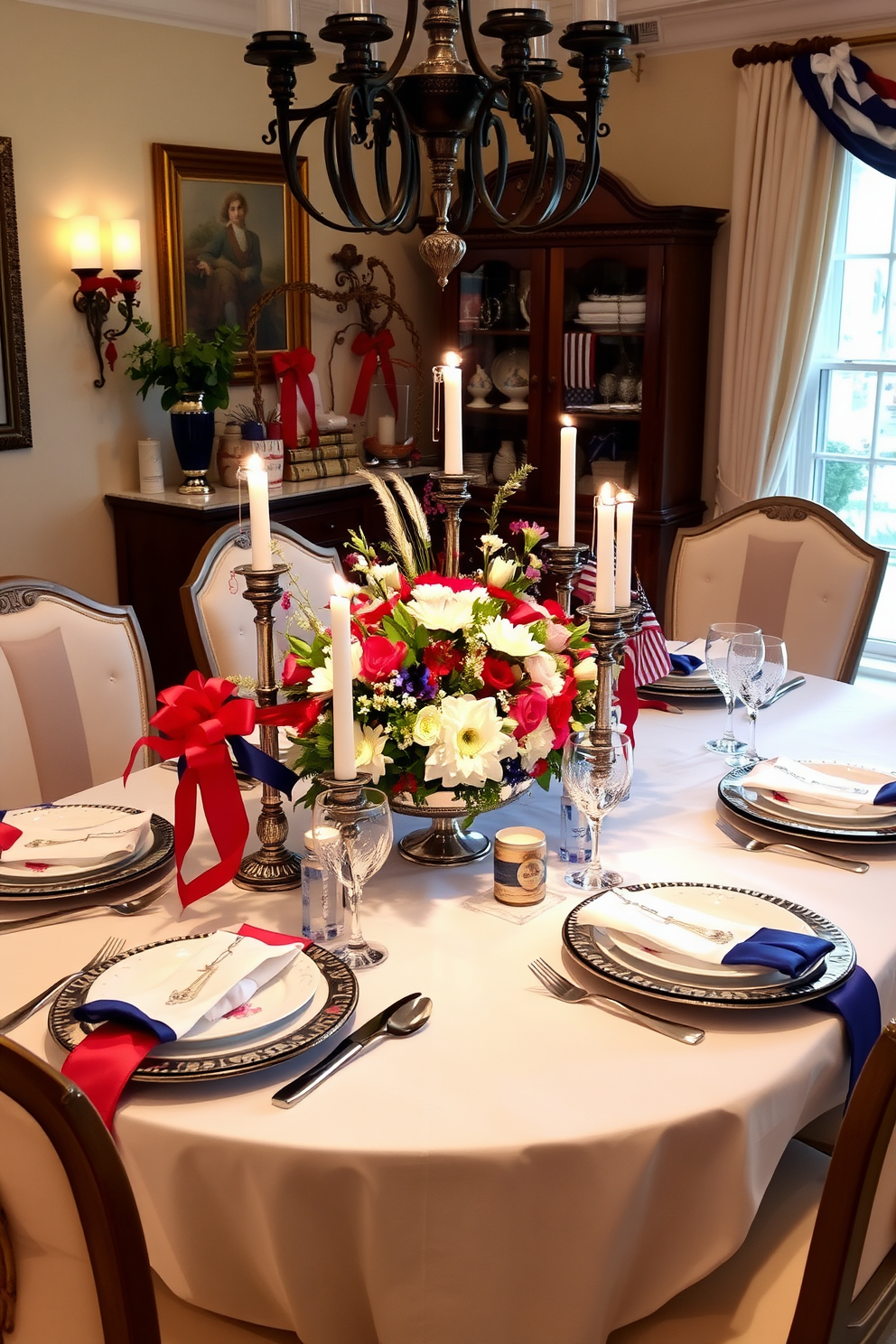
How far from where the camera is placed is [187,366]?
12.3 feet

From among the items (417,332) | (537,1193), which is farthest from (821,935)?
(417,332)

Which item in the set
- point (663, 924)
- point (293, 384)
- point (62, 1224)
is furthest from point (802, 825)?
point (293, 384)

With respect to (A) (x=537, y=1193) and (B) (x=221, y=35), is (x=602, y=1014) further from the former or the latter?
(B) (x=221, y=35)

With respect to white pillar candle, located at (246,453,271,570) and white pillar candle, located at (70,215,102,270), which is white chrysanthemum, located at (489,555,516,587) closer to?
white pillar candle, located at (246,453,271,570)

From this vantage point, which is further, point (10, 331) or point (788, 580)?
point (10, 331)

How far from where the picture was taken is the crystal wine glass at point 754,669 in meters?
1.95

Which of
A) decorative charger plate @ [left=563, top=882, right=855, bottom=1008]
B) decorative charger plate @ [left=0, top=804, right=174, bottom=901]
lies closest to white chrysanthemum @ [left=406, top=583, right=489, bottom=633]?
decorative charger plate @ [left=563, top=882, right=855, bottom=1008]

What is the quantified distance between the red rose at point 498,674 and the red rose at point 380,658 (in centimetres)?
11

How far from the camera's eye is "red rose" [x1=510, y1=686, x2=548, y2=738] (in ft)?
5.06

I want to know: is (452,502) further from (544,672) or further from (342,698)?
(342,698)

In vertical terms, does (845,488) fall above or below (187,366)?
below

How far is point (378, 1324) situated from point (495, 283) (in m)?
3.80

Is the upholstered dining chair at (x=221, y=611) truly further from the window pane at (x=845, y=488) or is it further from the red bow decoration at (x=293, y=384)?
the window pane at (x=845, y=488)

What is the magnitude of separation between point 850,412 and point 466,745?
305cm
